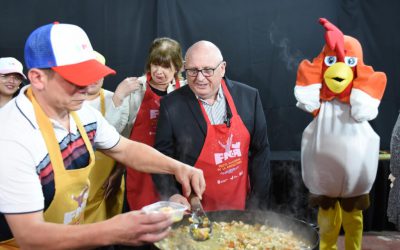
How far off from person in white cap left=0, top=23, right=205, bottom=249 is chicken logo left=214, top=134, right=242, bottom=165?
37.5 inches

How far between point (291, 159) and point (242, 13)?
1.77 metres


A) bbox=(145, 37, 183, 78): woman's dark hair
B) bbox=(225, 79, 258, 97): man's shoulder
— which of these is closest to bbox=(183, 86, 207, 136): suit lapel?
bbox=(225, 79, 258, 97): man's shoulder

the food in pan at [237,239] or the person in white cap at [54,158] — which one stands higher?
the person in white cap at [54,158]

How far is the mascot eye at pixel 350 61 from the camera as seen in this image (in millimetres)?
3074

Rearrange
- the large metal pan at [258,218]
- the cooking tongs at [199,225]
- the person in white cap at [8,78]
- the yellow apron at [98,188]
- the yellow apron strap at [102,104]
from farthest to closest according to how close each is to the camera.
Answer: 1. the person in white cap at [8,78]
2. the yellow apron strap at [102,104]
3. the yellow apron at [98,188]
4. the large metal pan at [258,218]
5. the cooking tongs at [199,225]

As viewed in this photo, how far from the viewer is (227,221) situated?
99.7 inches

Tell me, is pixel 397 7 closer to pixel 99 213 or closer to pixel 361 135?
pixel 361 135

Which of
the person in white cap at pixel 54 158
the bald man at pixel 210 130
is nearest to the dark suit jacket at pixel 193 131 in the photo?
the bald man at pixel 210 130

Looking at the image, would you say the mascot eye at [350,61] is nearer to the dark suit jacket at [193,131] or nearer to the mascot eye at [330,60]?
the mascot eye at [330,60]

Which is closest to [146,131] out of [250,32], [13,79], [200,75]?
[200,75]

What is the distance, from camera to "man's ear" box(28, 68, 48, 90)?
173cm

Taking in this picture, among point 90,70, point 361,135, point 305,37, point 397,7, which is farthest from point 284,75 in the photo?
point 90,70

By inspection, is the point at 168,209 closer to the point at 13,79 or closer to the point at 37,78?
the point at 37,78

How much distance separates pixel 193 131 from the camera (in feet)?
9.25
